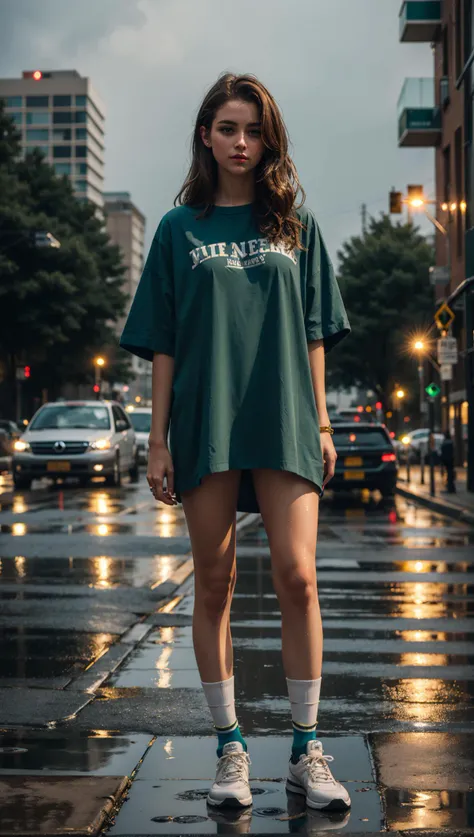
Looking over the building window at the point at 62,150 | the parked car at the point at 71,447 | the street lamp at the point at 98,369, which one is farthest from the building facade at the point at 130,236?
the parked car at the point at 71,447

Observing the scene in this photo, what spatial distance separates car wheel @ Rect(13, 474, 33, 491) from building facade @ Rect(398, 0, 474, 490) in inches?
620

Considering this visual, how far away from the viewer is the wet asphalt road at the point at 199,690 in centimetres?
402

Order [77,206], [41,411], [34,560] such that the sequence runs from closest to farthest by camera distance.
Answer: [34,560] < [41,411] < [77,206]

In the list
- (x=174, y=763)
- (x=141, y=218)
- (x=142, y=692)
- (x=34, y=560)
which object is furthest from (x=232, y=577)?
(x=141, y=218)

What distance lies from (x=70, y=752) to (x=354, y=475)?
20.6 m

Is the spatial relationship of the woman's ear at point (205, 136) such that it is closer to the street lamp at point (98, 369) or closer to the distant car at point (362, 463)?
the distant car at point (362, 463)

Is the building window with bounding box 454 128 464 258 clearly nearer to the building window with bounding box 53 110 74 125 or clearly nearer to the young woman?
the young woman

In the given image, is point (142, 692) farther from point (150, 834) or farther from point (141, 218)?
point (141, 218)

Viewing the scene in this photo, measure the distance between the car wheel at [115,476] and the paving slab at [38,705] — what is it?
2145 cm

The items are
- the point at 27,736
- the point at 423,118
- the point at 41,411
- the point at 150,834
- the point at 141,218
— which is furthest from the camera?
the point at 141,218

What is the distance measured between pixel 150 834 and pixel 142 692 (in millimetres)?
2335

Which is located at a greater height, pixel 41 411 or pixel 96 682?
pixel 41 411

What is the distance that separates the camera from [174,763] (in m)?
4.50

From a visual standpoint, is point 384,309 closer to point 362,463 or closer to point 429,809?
point 362,463
